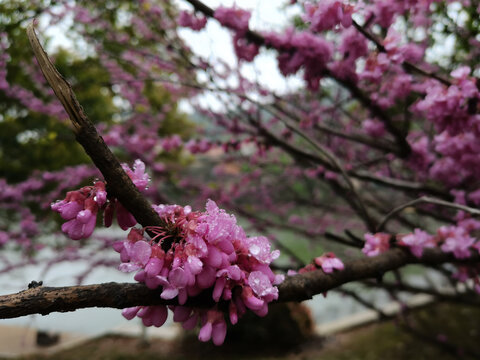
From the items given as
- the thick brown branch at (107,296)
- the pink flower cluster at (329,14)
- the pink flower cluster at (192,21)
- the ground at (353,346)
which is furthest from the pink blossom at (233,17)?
the ground at (353,346)

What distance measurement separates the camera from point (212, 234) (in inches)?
30.3

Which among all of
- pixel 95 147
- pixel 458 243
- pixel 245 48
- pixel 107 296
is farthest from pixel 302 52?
pixel 107 296

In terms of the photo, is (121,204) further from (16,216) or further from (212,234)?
(16,216)

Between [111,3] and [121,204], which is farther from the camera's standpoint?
[111,3]

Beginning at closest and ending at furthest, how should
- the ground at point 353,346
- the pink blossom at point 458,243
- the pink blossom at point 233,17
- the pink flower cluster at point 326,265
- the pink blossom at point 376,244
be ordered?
1. the pink flower cluster at point 326,265
2. the pink blossom at point 376,244
3. the pink blossom at point 458,243
4. the pink blossom at point 233,17
5. the ground at point 353,346

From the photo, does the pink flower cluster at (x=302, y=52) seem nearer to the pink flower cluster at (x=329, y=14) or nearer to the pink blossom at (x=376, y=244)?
the pink flower cluster at (x=329, y=14)

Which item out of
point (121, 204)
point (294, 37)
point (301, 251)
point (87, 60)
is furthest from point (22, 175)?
point (301, 251)

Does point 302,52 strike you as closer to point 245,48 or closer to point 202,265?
point 245,48

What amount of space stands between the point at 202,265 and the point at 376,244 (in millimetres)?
938

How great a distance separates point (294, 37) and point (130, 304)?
5.63ft

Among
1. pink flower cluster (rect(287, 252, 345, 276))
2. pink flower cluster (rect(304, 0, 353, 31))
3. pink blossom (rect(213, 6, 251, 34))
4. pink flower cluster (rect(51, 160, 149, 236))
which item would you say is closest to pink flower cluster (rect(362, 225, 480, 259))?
pink flower cluster (rect(287, 252, 345, 276))

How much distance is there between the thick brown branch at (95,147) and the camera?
0.68m

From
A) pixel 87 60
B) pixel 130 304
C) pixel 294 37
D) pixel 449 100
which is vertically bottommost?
pixel 130 304

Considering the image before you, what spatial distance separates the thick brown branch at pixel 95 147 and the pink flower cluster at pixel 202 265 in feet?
0.18
